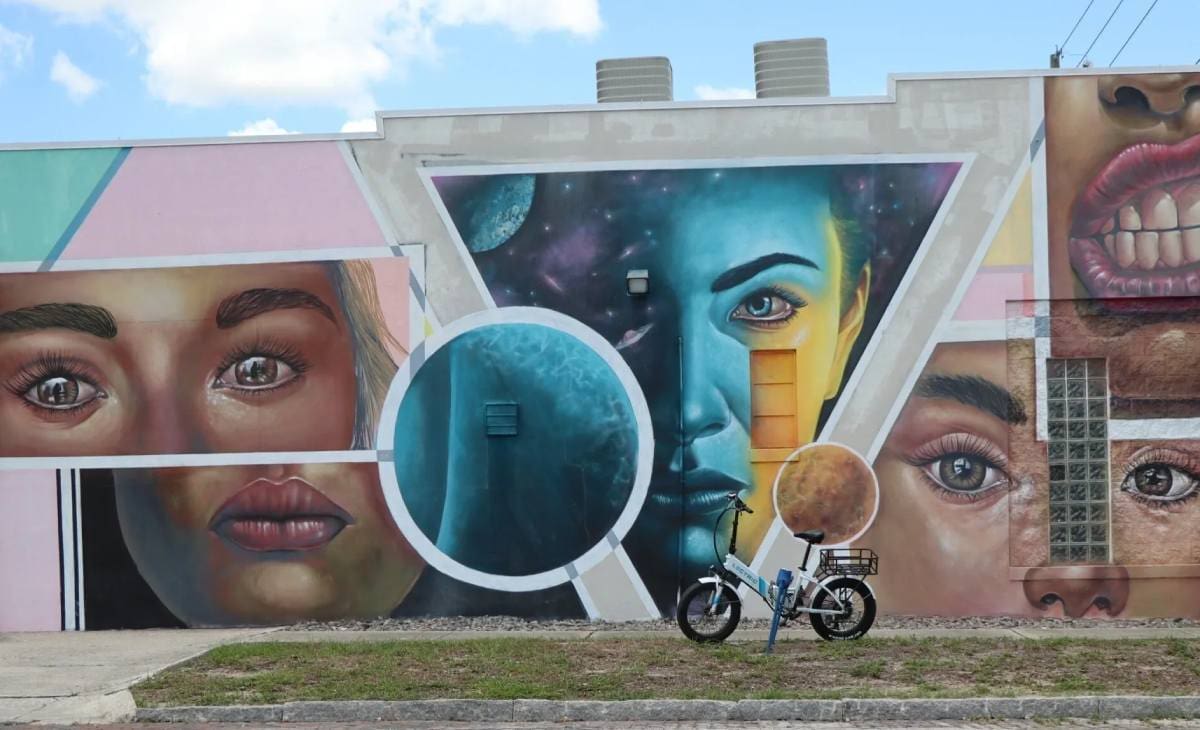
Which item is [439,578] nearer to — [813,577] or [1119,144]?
[813,577]

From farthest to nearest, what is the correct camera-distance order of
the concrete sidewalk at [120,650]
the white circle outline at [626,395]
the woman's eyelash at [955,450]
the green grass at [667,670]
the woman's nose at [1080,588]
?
the white circle outline at [626,395]
the woman's eyelash at [955,450]
the woman's nose at [1080,588]
the concrete sidewalk at [120,650]
the green grass at [667,670]

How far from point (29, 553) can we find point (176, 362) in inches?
104

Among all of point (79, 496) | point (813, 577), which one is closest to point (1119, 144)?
point (813, 577)

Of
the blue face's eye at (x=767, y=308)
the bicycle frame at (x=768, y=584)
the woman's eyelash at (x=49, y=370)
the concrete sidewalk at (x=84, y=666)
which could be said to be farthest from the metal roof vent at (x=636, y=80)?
the concrete sidewalk at (x=84, y=666)

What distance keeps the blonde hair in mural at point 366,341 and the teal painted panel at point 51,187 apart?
2.87m

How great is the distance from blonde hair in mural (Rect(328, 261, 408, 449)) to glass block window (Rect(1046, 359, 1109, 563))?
7.02 metres

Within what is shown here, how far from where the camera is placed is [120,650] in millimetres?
13352

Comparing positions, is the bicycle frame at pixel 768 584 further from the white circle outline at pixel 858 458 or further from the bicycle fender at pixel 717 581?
the white circle outline at pixel 858 458

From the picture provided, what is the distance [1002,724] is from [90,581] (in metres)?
9.96

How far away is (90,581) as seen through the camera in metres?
14.9

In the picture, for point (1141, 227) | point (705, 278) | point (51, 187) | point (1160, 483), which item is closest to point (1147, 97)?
point (1141, 227)

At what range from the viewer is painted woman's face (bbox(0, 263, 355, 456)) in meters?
14.9

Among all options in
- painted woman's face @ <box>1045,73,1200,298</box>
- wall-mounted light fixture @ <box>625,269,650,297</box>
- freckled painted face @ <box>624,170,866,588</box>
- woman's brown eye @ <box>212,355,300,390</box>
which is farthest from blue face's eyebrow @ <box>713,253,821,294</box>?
woman's brown eye @ <box>212,355,300,390</box>

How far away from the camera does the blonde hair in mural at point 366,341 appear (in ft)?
48.6
